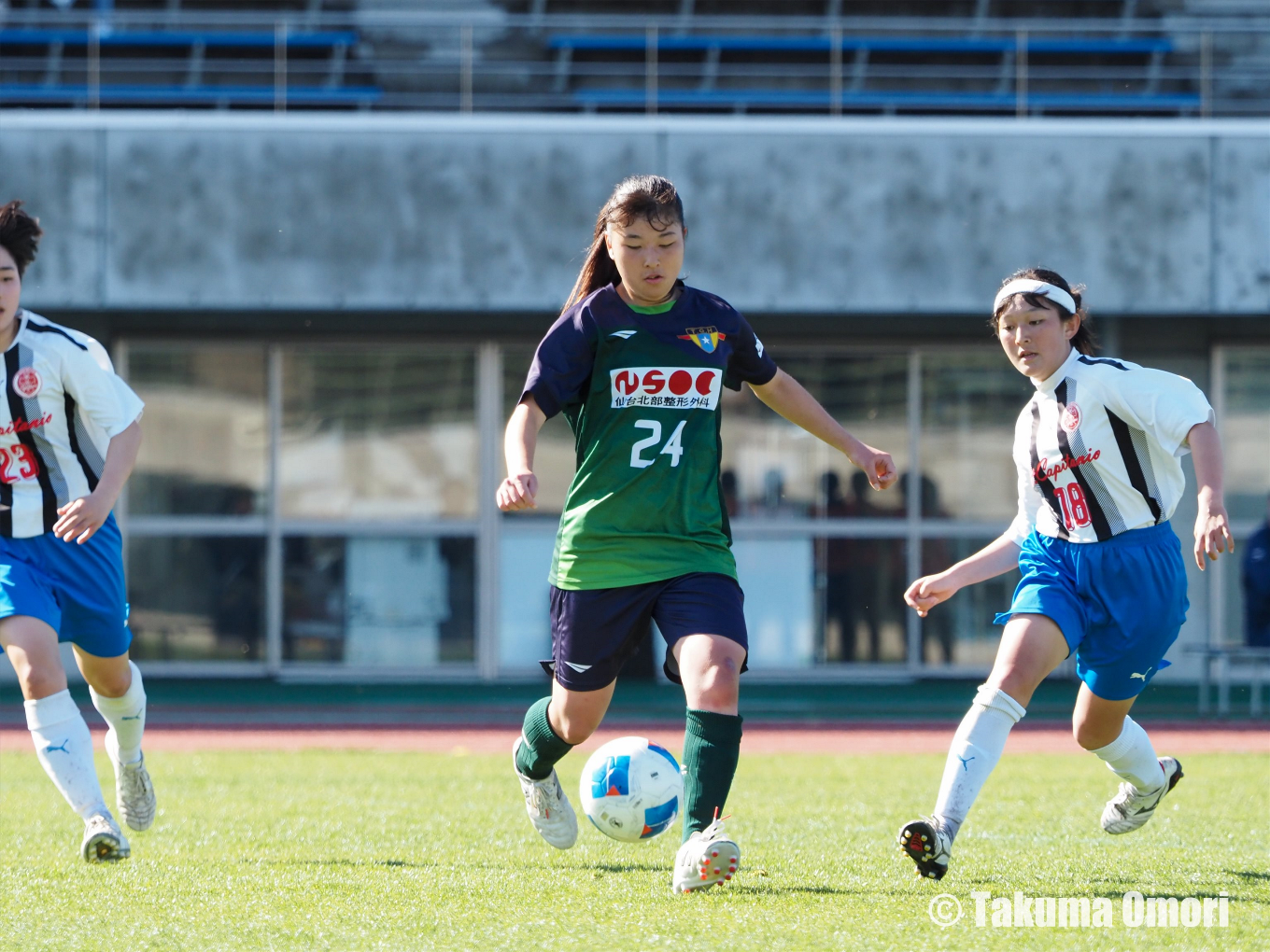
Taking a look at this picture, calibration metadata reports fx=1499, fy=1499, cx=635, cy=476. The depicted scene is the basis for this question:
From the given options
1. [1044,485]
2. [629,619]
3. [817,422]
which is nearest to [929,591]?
[1044,485]

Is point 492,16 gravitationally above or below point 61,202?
above

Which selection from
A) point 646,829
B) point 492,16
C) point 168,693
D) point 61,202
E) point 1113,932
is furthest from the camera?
point 492,16

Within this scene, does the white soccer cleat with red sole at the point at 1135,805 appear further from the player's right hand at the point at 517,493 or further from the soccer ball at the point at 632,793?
the player's right hand at the point at 517,493

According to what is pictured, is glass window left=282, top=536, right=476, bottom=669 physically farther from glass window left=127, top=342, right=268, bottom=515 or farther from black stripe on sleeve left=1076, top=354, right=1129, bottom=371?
black stripe on sleeve left=1076, top=354, right=1129, bottom=371

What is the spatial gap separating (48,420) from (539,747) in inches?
76.0

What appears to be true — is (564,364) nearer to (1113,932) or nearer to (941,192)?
(1113,932)

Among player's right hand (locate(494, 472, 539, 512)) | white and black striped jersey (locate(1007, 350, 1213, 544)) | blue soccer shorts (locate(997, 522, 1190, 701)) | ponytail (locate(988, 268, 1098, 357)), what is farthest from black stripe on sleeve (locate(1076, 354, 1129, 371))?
player's right hand (locate(494, 472, 539, 512))

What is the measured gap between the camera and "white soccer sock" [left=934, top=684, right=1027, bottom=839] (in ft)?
14.0

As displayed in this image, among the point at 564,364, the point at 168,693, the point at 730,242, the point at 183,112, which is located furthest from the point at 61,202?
the point at 564,364

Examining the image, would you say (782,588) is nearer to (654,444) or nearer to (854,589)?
(854,589)

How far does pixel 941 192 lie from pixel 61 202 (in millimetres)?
7783

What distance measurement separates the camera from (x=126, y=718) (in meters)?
5.27

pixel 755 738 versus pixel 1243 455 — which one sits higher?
pixel 1243 455

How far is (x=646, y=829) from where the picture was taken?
471 cm
